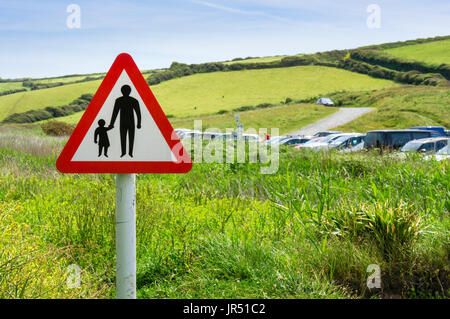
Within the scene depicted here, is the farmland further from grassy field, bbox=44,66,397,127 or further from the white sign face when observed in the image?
grassy field, bbox=44,66,397,127

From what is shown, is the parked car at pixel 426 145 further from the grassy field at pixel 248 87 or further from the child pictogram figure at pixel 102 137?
the grassy field at pixel 248 87

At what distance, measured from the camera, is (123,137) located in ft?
8.28

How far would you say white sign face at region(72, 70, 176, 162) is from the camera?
2518 millimetres

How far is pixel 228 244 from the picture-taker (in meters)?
3.84

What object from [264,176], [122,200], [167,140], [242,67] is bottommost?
[264,176]

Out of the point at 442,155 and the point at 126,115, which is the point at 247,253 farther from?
the point at 442,155

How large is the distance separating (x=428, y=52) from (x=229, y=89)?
41.8 m

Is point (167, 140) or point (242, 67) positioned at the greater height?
point (242, 67)

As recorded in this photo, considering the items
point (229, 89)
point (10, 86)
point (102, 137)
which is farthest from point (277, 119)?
point (10, 86)

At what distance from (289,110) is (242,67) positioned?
1645 inches

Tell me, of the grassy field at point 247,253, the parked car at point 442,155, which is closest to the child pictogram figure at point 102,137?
the grassy field at point 247,253

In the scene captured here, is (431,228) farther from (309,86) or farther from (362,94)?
(309,86)
